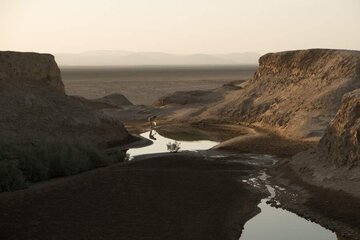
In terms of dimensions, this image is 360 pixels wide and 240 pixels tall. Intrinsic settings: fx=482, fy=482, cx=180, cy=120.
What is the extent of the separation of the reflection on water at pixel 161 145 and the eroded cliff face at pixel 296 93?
6.08 m

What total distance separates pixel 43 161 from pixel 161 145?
13397mm

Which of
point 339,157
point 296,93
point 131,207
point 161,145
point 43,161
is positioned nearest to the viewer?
point 131,207

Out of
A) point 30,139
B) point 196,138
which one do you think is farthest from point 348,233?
point 196,138

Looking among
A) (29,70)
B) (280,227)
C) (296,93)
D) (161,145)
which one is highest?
(29,70)

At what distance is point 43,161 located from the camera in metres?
20.1

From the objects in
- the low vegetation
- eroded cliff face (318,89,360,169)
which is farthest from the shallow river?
the low vegetation

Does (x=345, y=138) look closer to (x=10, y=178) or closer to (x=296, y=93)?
(x=10, y=178)

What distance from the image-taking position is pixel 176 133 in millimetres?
40219

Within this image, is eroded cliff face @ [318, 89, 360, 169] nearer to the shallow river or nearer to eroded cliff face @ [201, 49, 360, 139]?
the shallow river

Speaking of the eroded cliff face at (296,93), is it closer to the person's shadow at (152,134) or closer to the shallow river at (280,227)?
the person's shadow at (152,134)

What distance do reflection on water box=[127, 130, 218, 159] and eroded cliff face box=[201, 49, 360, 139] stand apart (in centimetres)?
608

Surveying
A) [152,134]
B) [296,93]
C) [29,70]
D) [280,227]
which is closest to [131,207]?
[280,227]

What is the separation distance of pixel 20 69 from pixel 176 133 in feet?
50.1

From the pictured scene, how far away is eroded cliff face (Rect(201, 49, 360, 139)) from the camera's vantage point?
35562 millimetres
